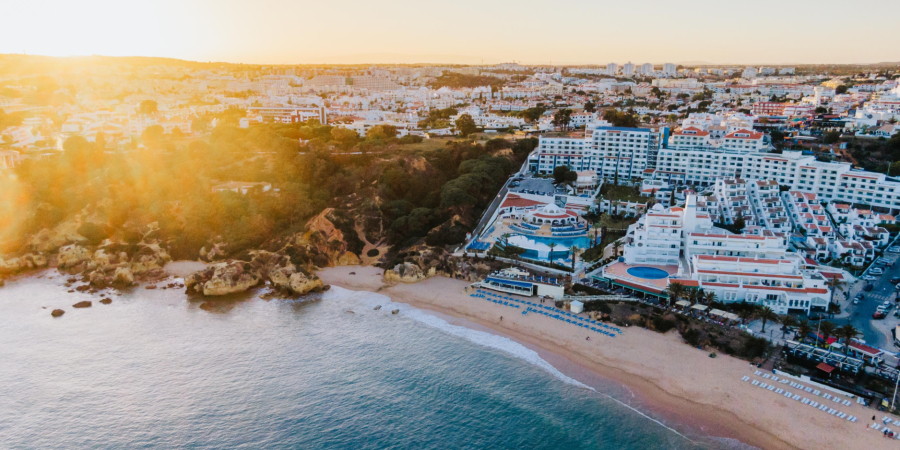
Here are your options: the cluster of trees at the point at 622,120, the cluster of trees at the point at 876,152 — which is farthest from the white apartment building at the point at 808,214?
the cluster of trees at the point at 622,120

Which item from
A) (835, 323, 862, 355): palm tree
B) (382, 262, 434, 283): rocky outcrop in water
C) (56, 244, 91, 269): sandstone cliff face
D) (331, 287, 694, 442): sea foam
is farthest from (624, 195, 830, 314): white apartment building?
(56, 244, 91, 269): sandstone cliff face

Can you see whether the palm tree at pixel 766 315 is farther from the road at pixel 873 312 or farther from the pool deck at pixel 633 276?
the pool deck at pixel 633 276

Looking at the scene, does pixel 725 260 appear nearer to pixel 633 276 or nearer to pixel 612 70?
pixel 633 276

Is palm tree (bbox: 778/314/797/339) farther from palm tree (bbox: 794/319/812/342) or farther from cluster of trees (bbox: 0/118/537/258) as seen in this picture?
cluster of trees (bbox: 0/118/537/258)

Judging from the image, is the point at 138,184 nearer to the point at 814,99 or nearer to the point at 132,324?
the point at 132,324

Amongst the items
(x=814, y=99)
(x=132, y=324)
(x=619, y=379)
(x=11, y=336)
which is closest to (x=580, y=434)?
(x=619, y=379)

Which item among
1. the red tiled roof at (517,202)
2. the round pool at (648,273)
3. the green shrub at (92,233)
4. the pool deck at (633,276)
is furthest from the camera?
the red tiled roof at (517,202)
